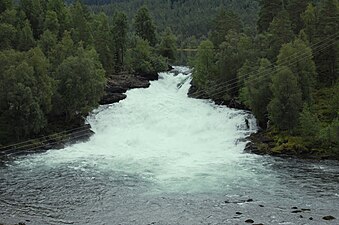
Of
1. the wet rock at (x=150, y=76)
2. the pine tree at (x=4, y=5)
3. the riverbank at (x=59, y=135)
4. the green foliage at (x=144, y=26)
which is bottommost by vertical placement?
the riverbank at (x=59, y=135)

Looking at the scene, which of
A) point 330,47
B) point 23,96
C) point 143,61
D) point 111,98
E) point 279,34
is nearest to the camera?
point 23,96

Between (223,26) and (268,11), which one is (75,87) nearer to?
(223,26)

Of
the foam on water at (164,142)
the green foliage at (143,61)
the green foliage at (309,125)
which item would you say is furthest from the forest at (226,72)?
the foam on water at (164,142)

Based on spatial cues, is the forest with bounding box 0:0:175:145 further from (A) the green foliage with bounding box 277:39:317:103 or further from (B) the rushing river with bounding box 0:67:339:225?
(A) the green foliage with bounding box 277:39:317:103

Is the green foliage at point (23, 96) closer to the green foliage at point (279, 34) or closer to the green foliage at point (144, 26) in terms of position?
the green foliage at point (279, 34)

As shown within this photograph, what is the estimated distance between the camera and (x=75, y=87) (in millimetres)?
72062

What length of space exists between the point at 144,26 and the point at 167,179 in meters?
83.0

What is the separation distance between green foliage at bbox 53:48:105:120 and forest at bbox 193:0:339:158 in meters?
23.1

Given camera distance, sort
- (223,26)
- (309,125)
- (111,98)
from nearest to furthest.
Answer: (309,125) < (111,98) < (223,26)

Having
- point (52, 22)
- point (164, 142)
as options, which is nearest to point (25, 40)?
point (52, 22)

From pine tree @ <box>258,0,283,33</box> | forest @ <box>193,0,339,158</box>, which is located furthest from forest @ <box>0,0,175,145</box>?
pine tree @ <box>258,0,283,33</box>

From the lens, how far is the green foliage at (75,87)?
7200 cm

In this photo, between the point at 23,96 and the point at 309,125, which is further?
the point at 23,96

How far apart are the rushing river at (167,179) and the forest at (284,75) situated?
4.01 meters
